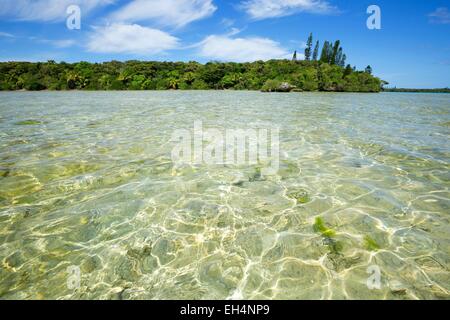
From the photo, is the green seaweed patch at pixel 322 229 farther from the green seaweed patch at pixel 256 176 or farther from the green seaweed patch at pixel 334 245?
the green seaweed patch at pixel 256 176

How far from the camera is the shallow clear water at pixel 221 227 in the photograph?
3162 mm

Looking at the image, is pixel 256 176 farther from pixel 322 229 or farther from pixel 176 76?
pixel 176 76

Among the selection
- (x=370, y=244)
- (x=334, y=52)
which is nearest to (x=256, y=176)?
(x=370, y=244)

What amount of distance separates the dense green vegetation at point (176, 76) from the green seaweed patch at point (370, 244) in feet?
Result: 213

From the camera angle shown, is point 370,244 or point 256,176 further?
point 256,176

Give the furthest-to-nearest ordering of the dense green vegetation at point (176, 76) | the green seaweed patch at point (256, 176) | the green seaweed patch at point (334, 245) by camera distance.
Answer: the dense green vegetation at point (176, 76), the green seaweed patch at point (256, 176), the green seaweed patch at point (334, 245)

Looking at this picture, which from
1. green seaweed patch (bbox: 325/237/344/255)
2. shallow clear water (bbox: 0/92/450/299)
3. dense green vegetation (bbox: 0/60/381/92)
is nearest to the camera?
shallow clear water (bbox: 0/92/450/299)

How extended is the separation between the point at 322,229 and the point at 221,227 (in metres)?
1.70

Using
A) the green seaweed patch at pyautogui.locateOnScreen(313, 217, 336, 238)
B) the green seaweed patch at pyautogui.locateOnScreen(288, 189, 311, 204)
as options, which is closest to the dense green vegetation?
the green seaweed patch at pyautogui.locateOnScreen(288, 189, 311, 204)

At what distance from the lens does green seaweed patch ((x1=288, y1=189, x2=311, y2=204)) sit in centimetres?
510

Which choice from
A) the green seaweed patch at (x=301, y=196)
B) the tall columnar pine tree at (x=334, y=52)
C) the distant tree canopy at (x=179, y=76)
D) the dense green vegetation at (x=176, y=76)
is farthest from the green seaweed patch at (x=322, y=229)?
the tall columnar pine tree at (x=334, y=52)

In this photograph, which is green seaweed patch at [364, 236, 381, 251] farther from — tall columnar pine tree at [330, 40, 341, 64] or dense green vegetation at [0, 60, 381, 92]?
tall columnar pine tree at [330, 40, 341, 64]

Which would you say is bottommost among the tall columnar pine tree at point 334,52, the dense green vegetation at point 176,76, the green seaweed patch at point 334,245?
the green seaweed patch at point 334,245

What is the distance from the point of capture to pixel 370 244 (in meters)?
3.80
